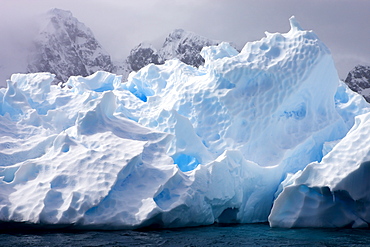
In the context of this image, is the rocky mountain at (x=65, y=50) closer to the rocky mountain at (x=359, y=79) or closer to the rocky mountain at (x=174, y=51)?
the rocky mountain at (x=174, y=51)

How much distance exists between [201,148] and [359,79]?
245ft

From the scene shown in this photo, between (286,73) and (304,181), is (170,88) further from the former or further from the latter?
(304,181)

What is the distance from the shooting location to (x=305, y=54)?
12688 mm

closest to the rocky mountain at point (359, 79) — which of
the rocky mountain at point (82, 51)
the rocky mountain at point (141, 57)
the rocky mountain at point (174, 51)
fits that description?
the rocky mountain at point (174, 51)

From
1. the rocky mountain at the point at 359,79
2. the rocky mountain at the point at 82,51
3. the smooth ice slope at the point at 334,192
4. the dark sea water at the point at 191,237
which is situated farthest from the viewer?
the rocky mountain at the point at 359,79

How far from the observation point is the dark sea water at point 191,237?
7590 mm

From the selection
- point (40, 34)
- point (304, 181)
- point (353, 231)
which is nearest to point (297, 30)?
point (304, 181)

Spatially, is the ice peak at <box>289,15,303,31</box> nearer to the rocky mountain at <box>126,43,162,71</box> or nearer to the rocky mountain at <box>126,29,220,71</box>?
the rocky mountain at <box>126,29,220,71</box>

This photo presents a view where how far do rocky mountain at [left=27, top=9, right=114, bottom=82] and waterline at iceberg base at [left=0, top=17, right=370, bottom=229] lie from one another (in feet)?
156

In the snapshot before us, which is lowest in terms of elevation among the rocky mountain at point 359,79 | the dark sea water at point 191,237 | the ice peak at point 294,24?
the dark sea water at point 191,237

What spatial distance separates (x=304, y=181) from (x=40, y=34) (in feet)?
185

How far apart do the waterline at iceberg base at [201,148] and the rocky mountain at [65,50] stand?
156ft

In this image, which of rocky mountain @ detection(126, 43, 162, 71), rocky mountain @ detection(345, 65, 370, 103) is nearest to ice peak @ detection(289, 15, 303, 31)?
rocky mountain @ detection(126, 43, 162, 71)

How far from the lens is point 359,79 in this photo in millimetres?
79688
